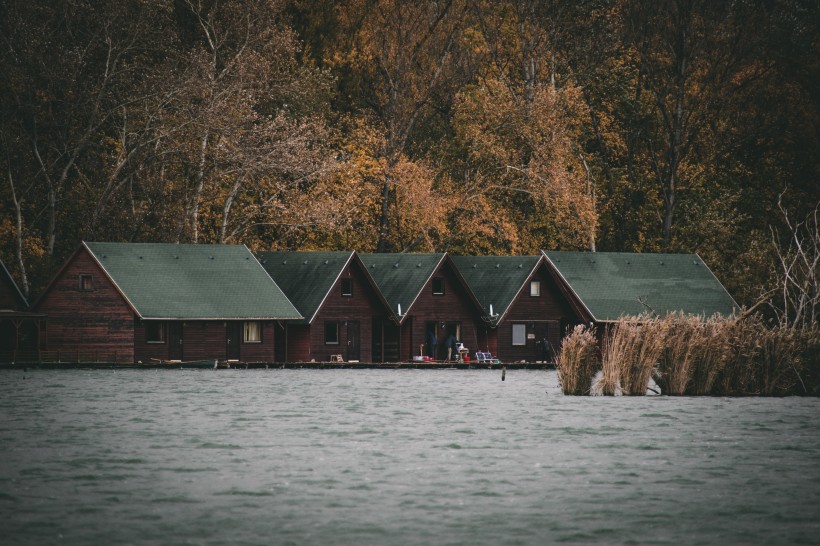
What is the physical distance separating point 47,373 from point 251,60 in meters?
19.6

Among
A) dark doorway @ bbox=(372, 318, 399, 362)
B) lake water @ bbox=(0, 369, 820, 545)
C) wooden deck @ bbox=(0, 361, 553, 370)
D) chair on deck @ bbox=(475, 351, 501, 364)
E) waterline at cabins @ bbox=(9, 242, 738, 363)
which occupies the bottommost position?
lake water @ bbox=(0, 369, 820, 545)

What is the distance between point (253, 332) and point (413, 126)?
1991cm

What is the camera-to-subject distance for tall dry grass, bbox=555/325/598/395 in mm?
54688

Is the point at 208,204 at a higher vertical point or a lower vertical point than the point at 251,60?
lower

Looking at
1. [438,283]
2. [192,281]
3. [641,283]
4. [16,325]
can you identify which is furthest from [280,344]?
[641,283]

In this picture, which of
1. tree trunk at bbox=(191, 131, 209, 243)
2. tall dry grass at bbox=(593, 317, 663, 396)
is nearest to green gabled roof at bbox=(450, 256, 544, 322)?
tree trunk at bbox=(191, 131, 209, 243)

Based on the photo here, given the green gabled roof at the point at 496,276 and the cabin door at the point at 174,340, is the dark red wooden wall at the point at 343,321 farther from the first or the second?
the cabin door at the point at 174,340

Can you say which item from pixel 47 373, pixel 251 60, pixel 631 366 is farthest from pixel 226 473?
pixel 251 60

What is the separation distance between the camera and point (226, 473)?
31.5 metres

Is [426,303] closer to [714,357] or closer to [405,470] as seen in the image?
[714,357]

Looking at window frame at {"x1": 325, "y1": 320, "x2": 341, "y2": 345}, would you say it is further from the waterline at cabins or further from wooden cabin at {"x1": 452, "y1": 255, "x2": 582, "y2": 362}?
wooden cabin at {"x1": 452, "y1": 255, "x2": 582, "y2": 362}

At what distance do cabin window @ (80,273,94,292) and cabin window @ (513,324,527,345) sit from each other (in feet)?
81.9

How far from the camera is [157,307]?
260 ft

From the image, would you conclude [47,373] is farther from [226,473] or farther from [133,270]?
[226,473]
